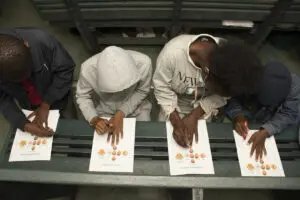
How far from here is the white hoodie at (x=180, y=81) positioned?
4.16 ft

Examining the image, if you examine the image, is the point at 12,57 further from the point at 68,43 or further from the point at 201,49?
the point at 68,43

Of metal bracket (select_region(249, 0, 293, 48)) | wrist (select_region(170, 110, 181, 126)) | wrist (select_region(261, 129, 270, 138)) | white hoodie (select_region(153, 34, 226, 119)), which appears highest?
metal bracket (select_region(249, 0, 293, 48))

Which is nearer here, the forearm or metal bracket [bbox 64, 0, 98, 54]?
the forearm

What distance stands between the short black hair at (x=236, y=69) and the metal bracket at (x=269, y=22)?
37.4 inches

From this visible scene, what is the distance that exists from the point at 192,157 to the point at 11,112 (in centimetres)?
90

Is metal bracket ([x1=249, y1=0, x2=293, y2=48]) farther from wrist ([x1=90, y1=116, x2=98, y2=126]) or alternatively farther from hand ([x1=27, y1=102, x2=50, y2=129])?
hand ([x1=27, y1=102, x2=50, y2=129])

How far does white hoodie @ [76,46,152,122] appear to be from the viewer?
1.20 m

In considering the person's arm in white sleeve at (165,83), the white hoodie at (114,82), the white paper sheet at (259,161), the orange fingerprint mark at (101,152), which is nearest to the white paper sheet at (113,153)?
the orange fingerprint mark at (101,152)

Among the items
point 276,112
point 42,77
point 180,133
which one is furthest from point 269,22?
point 42,77

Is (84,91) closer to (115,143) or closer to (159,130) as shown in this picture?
(115,143)

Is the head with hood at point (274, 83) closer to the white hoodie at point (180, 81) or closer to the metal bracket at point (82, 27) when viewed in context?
the white hoodie at point (180, 81)

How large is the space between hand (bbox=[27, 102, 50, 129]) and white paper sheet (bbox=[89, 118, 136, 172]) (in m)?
0.27

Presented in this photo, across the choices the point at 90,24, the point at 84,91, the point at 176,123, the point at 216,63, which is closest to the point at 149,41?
the point at 90,24

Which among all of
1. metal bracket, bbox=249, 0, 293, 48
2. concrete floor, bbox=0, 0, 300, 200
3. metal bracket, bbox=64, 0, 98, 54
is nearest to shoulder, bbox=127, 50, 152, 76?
metal bracket, bbox=64, 0, 98, 54
